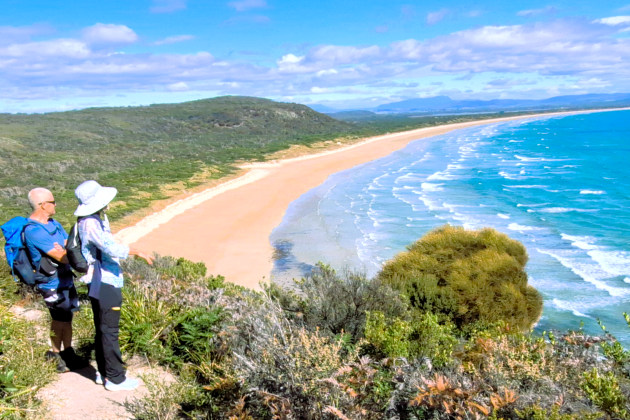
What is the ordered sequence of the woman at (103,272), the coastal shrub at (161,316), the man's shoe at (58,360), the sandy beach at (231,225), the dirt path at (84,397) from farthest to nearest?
1. the sandy beach at (231,225)
2. the coastal shrub at (161,316)
3. the man's shoe at (58,360)
4. the woman at (103,272)
5. the dirt path at (84,397)

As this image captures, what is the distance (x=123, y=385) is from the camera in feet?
13.5

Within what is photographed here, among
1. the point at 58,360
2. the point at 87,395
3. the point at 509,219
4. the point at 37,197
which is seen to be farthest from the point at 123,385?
the point at 509,219

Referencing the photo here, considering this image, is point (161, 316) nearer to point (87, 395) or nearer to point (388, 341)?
point (87, 395)

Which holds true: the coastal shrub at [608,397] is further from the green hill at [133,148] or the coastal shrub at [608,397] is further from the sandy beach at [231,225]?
the green hill at [133,148]

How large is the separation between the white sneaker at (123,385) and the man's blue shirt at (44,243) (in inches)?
37.0

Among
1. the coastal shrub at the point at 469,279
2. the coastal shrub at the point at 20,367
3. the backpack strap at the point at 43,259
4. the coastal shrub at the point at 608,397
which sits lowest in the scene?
the coastal shrub at the point at 469,279

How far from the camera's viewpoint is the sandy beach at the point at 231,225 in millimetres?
16312

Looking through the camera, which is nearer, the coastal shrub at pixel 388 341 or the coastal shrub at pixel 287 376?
the coastal shrub at pixel 287 376

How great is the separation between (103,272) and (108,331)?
50 centimetres

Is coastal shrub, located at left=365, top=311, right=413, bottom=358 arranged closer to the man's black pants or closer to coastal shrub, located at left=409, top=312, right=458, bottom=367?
coastal shrub, located at left=409, top=312, right=458, bottom=367

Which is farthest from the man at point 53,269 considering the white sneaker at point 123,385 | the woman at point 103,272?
the white sneaker at point 123,385

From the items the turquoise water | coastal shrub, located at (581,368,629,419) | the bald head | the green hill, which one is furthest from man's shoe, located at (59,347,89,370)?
the green hill

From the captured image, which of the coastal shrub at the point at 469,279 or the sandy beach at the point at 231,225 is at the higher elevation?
the coastal shrub at the point at 469,279

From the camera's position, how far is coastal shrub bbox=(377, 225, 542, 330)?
9570 millimetres
